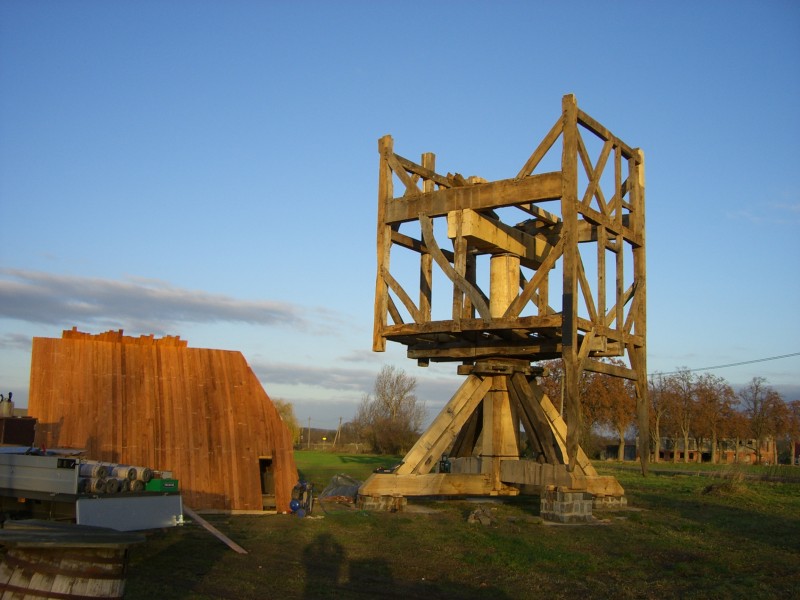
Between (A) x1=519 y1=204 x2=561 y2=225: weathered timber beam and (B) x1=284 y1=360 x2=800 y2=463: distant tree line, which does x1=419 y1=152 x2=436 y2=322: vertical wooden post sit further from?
(B) x1=284 y1=360 x2=800 y2=463: distant tree line

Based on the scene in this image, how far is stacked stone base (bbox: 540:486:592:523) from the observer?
51.5 feet

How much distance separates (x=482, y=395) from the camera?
1820 centimetres

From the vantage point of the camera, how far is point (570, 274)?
50.2 ft

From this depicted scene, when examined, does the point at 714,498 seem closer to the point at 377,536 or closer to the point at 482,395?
the point at 482,395

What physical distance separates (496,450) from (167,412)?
287 inches

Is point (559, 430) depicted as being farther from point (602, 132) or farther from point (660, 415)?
point (660, 415)

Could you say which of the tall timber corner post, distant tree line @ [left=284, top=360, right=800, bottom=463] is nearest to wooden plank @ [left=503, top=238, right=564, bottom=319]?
the tall timber corner post

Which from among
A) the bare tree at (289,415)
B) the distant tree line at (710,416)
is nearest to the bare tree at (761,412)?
the distant tree line at (710,416)

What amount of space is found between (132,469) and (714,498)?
17152mm

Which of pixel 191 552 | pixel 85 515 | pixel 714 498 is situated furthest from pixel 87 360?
pixel 714 498

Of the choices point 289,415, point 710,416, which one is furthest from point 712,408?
point 289,415

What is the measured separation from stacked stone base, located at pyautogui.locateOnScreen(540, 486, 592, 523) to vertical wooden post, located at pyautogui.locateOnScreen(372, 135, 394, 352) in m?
4.69

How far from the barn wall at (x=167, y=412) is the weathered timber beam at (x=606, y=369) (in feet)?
24.1

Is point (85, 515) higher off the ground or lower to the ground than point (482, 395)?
lower
